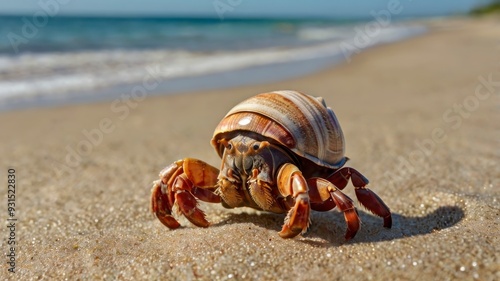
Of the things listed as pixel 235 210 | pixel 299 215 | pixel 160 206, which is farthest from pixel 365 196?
pixel 160 206

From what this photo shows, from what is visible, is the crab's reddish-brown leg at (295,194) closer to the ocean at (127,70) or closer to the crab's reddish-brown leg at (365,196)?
the crab's reddish-brown leg at (365,196)

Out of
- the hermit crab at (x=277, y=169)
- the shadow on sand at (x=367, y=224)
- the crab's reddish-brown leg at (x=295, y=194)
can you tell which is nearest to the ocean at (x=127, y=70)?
the hermit crab at (x=277, y=169)

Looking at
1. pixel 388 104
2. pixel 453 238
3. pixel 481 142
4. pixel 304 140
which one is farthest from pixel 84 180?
pixel 388 104

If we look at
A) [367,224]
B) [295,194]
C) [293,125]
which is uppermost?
[293,125]

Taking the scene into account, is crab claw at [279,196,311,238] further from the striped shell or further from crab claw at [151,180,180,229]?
crab claw at [151,180,180,229]

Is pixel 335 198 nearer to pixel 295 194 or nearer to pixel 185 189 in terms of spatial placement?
pixel 295 194

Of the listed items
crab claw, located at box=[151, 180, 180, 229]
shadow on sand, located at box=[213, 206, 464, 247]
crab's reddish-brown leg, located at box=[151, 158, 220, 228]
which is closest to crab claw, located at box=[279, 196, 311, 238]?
shadow on sand, located at box=[213, 206, 464, 247]
